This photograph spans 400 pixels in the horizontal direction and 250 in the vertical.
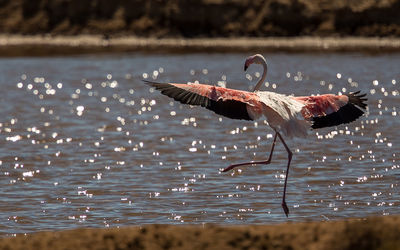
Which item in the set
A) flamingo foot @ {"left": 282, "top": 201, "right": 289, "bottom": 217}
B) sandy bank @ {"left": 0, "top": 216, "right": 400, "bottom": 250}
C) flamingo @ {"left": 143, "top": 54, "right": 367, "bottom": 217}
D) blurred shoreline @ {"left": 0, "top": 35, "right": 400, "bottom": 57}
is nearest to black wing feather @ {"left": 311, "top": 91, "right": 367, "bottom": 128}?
flamingo @ {"left": 143, "top": 54, "right": 367, "bottom": 217}

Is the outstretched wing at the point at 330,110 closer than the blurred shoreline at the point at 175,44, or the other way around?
the outstretched wing at the point at 330,110

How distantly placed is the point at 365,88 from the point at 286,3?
21698 mm

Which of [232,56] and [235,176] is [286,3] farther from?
[235,176]

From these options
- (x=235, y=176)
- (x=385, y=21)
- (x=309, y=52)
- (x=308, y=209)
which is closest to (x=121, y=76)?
(x=309, y=52)

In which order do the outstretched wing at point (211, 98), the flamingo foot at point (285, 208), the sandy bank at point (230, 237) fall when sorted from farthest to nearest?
the flamingo foot at point (285, 208)
the outstretched wing at point (211, 98)
the sandy bank at point (230, 237)

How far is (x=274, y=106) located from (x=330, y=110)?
67cm

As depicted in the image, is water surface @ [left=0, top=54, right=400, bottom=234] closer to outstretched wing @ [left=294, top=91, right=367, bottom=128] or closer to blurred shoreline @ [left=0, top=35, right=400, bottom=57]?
outstretched wing @ [left=294, top=91, right=367, bottom=128]

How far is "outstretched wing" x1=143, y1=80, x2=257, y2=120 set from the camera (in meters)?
9.43

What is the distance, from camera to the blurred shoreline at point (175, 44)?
40.9m

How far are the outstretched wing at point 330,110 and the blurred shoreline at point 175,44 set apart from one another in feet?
93.0

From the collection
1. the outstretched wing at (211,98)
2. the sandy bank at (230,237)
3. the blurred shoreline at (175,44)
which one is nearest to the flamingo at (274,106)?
the outstretched wing at (211,98)

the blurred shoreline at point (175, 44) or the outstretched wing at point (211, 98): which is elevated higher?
the blurred shoreline at point (175, 44)

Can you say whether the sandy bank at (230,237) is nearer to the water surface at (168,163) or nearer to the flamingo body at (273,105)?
the flamingo body at (273,105)

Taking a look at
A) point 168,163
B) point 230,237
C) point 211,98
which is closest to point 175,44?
point 168,163
